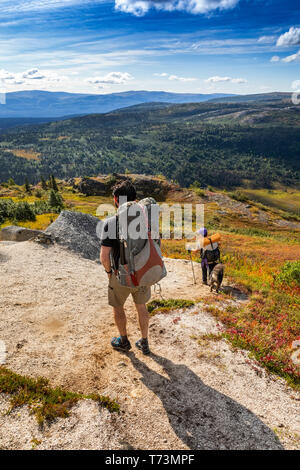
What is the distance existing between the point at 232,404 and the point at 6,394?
4154mm

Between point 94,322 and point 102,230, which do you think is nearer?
point 102,230

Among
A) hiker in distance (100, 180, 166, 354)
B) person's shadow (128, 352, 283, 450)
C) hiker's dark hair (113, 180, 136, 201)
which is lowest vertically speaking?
person's shadow (128, 352, 283, 450)

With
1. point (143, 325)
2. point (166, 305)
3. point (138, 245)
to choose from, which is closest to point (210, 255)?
point (166, 305)

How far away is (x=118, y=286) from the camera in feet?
19.5

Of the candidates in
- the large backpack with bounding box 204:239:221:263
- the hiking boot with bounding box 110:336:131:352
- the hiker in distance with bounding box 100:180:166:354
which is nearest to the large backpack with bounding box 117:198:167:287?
the hiker in distance with bounding box 100:180:166:354

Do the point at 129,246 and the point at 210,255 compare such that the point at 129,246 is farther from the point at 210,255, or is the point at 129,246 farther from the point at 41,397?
the point at 210,255

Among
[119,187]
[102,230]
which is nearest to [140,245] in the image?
[102,230]

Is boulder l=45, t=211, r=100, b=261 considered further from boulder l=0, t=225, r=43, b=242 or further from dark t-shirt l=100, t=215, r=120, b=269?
dark t-shirt l=100, t=215, r=120, b=269

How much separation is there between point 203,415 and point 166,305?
4.53 meters

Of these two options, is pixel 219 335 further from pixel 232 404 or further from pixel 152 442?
pixel 152 442

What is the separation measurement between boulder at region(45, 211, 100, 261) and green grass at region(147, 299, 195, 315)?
24.8 feet

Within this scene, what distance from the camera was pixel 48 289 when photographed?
10.5m

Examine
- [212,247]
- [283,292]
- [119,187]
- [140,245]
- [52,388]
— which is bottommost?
[283,292]

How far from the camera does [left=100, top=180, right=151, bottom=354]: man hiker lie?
544 centimetres
